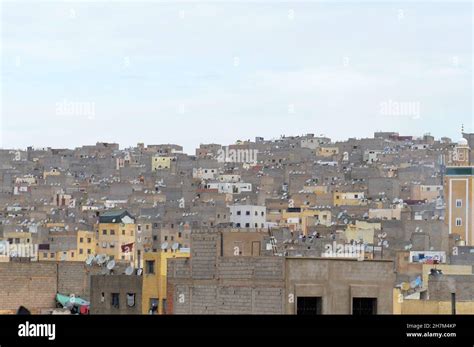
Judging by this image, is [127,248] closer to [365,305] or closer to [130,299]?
[130,299]

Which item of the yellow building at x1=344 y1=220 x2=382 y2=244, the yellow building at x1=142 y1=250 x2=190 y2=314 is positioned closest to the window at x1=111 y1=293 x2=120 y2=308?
the yellow building at x1=142 y1=250 x2=190 y2=314

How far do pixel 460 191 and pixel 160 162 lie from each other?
33790 millimetres

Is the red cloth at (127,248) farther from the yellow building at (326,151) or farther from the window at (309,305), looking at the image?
the yellow building at (326,151)

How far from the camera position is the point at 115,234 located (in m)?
54.1

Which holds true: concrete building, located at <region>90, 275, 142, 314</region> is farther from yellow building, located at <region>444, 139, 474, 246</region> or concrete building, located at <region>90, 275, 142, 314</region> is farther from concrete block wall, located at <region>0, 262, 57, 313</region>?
yellow building, located at <region>444, 139, 474, 246</region>

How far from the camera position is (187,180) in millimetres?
81312

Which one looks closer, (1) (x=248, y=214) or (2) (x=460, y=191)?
(2) (x=460, y=191)

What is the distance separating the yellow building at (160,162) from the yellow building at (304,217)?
25.3 m

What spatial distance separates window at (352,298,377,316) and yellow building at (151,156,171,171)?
77.6 m

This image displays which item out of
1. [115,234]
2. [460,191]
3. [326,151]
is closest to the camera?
[115,234]

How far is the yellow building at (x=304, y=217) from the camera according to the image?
194ft

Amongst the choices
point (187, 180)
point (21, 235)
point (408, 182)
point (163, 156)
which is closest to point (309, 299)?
point (21, 235)

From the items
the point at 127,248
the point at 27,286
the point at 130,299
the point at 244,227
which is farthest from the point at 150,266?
the point at 244,227
